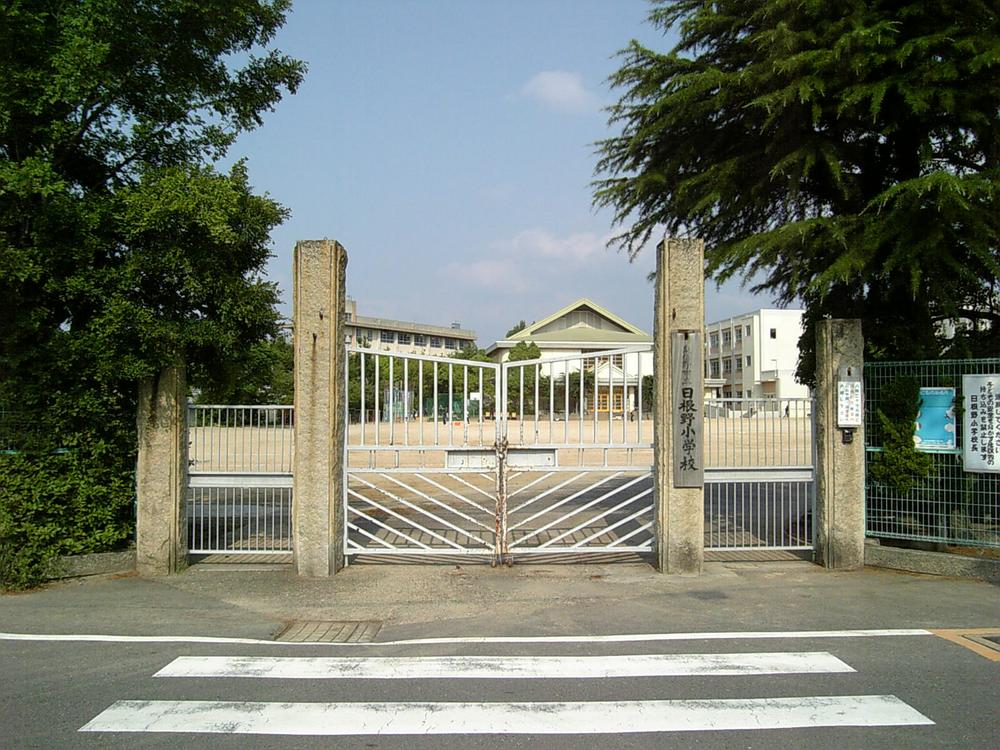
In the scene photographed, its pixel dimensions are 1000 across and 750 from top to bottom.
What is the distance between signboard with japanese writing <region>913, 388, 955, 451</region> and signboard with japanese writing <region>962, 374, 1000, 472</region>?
0.15 metres

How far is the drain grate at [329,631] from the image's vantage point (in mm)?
6312

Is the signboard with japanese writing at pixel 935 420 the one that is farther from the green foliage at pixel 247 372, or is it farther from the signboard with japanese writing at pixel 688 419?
the green foliage at pixel 247 372

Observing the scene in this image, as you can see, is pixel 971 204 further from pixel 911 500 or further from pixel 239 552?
pixel 239 552

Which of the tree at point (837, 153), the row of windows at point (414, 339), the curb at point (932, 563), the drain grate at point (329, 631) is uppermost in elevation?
the row of windows at point (414, 339)

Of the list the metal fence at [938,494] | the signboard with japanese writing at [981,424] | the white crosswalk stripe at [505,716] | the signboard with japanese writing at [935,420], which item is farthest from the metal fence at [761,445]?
the white crosswalk stripe at [505,716]

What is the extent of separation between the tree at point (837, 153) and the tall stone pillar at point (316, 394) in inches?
206

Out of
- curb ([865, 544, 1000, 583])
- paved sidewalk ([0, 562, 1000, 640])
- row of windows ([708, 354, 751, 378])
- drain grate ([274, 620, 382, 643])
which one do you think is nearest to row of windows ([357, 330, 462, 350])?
row of windows ([708, 354, 751, 378])

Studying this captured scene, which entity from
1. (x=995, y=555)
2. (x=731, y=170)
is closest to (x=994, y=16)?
(x=731, y=170)

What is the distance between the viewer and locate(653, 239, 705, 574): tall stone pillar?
8.25 m

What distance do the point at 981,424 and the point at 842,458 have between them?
4.85 feet

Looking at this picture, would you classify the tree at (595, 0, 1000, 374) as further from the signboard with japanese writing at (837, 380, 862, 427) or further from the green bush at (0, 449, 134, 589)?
the green bush at (0, 449, 134, 589)

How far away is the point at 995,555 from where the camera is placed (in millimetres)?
8320

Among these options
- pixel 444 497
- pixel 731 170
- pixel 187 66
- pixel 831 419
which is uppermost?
pixel 187 66

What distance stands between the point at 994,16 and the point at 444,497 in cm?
1237
